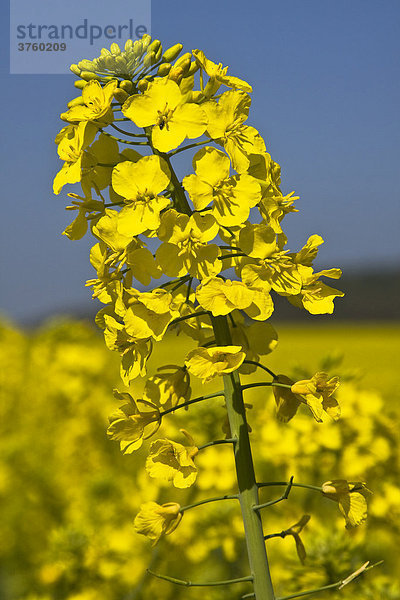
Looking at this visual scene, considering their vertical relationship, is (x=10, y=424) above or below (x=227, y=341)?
below

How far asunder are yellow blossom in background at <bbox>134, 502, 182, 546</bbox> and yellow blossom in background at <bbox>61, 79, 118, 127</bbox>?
79 centimetres

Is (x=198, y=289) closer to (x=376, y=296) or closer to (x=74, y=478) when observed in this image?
(x=74, y=478)

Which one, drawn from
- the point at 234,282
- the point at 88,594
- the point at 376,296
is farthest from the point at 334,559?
the point at 376,296

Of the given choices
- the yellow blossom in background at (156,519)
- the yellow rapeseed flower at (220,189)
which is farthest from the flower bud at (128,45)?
the yellow blossom in background at (156,519)

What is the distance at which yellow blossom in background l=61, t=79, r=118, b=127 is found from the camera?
1.32 meters

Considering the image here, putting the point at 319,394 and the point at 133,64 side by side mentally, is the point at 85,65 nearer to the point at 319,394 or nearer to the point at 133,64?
the point at 133,64

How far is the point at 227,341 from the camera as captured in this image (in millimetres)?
1279

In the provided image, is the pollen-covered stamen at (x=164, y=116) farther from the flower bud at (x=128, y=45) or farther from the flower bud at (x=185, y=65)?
the flower bud at (x=128, y=45)

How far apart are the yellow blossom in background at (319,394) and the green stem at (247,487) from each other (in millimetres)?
131

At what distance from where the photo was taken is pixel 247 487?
1257 millimetres

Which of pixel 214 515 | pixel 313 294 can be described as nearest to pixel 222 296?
pixel 313 294

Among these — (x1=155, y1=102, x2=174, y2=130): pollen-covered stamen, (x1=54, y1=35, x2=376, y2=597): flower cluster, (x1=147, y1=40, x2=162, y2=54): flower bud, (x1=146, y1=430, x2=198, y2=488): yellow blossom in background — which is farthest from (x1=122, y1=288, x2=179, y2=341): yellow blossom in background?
(x1=147, y1=40, x2=162, y2=54): flower bud

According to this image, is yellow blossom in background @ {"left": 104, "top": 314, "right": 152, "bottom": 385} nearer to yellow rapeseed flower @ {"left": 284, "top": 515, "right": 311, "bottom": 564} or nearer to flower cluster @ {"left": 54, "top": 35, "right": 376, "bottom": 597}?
flower cluster @ {"left": 54, "top": 35, "right": 376, "bottom": 597}

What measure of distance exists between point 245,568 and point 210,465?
0.51m
